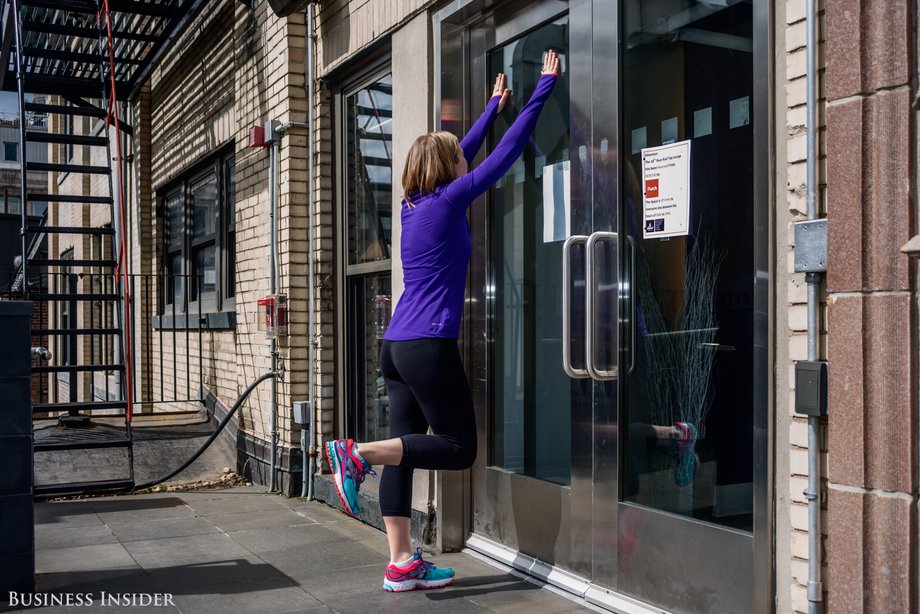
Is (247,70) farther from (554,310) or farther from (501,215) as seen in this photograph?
(554,310)

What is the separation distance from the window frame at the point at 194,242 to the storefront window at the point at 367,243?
2476 mm

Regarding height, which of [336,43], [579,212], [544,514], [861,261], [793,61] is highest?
[336,43]

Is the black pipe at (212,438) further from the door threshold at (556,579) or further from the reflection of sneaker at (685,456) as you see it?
the reflection of sneaker at (685,456)

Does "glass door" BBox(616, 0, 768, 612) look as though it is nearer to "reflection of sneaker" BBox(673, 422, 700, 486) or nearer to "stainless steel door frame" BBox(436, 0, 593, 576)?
"reflection of sneaker" BBox(673, 422, 700, 486)

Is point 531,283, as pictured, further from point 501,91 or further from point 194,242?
point 194,242

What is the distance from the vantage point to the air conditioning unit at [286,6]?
6754 millimetres

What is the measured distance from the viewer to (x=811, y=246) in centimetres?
299

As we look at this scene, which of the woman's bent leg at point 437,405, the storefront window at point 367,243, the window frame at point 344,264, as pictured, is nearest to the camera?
the woman's bent leg at point 437,405

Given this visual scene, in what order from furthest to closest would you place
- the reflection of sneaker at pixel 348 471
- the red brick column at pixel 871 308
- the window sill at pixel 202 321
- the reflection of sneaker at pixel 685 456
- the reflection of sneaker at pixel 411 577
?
the window sill at pixel 202 321, the reflection of sneaker at pixel 411 577, the reflection of sneaker at pixel 348 471, the reflection of sneaker at pixel 685 456, the red brick column at pixel 871 308

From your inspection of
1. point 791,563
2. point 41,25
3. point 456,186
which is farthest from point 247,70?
point 791,563

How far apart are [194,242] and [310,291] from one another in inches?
161

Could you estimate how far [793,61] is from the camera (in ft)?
10.2

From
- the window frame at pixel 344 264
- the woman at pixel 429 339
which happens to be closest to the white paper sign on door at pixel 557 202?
the woman at pixel 429 339

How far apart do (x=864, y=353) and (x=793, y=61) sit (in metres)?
0.98
